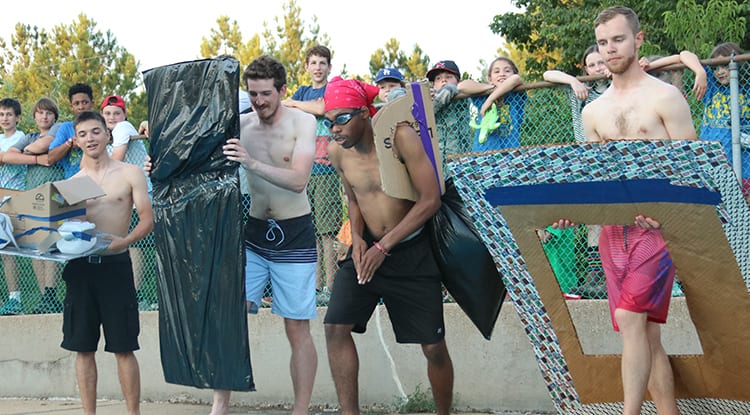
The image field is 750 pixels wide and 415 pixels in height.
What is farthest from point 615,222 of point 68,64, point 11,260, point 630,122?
point 68,64

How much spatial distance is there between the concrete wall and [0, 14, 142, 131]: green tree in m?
24.5

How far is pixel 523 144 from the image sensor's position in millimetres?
6445

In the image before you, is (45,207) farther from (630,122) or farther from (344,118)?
(630,122)

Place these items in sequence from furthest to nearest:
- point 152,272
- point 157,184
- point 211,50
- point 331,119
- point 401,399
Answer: point 211,50
point 152,272
point 401,399
point 157,184
point 331,119

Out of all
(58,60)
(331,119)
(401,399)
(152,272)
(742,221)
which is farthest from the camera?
(58,60)

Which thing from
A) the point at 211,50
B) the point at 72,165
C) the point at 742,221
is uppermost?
the point at 742,221

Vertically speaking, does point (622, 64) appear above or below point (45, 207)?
above

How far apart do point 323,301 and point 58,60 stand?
35.5 meters

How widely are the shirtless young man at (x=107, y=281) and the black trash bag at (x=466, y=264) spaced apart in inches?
79.2

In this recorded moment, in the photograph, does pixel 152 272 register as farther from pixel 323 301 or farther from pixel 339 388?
pixel 339 388

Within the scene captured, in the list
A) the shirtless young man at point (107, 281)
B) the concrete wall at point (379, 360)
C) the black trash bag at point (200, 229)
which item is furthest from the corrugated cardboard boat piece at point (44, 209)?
the concrete wall at point (379, 360)

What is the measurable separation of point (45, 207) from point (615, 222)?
3.44 metres

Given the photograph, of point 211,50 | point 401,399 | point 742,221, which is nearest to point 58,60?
point 211,50

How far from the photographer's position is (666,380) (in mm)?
4562
